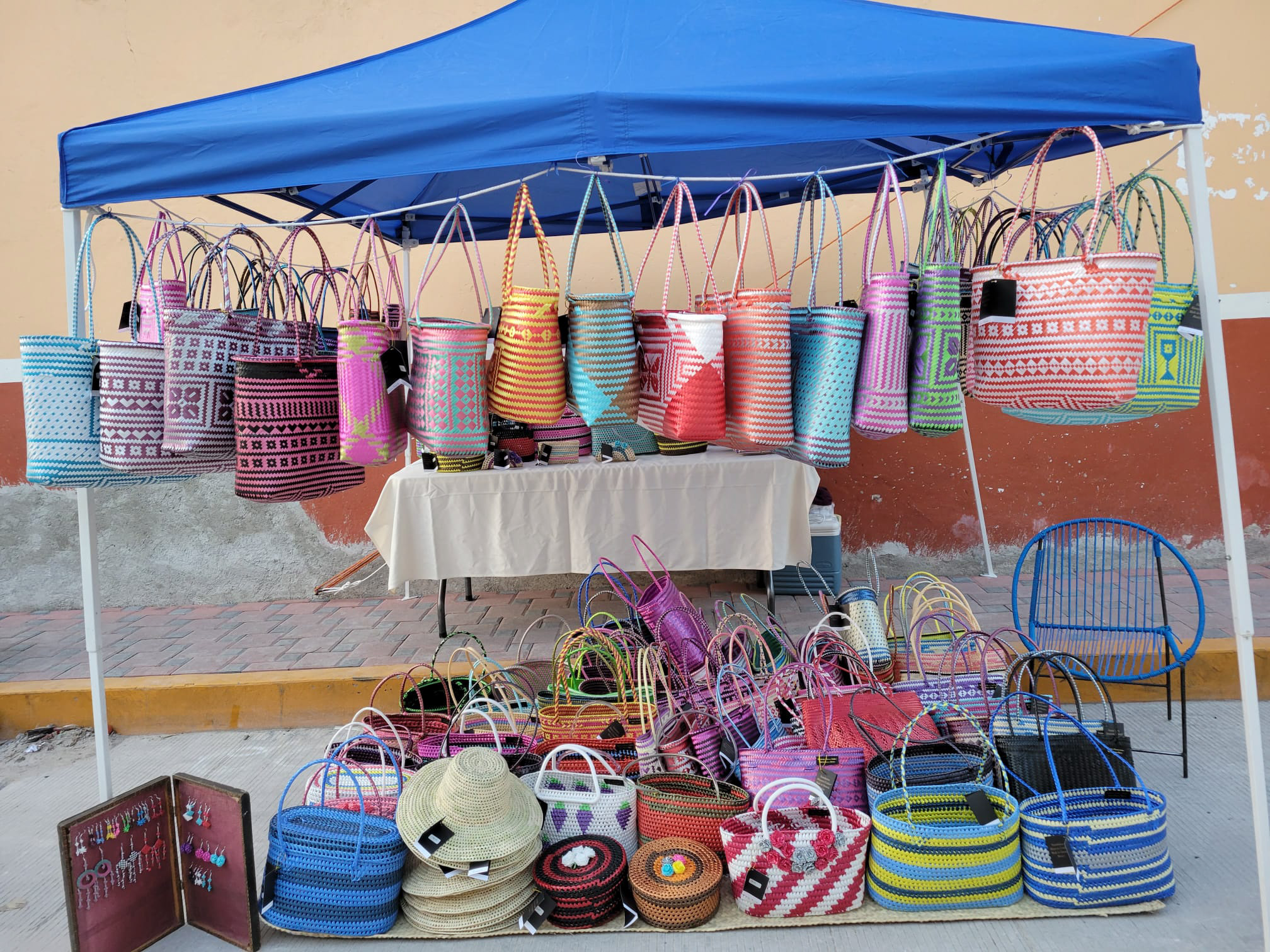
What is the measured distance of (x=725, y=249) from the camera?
5.22 meters

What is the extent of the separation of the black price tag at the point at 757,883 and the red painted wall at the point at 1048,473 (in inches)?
128

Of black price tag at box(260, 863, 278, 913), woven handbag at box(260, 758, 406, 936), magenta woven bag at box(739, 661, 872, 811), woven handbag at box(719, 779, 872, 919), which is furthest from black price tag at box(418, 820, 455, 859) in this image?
magenta woven bag at box(739, 661, 872, 811)

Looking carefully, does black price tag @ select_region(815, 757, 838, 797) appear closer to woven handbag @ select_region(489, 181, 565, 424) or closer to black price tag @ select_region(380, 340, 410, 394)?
woven handbag @ select_region(489, 181, 565, 424)

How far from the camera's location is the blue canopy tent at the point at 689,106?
6.92ft

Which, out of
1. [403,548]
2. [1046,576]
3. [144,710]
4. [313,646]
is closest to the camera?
[144,710]

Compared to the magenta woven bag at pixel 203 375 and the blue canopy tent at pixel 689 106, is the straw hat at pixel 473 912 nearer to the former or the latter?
the blue canopy tent at pixel 689 106

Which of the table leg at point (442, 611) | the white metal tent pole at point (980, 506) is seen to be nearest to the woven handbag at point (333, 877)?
the table leg at point (442, 611)

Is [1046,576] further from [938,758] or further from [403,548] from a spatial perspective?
[403,548]

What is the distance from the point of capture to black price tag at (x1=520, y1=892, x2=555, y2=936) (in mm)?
2291

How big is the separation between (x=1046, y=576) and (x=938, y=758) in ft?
8.68

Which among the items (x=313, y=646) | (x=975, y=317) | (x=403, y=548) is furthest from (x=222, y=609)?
(x=975, y=317)

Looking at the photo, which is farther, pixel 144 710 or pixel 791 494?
pixel 791 494

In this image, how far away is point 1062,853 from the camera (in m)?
2.23

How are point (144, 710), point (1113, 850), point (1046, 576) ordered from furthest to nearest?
point (1046, 576)
point (144, 710)
point (1113, 850)
